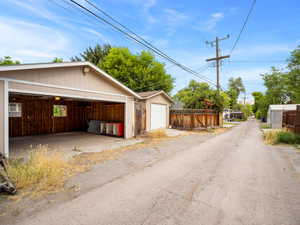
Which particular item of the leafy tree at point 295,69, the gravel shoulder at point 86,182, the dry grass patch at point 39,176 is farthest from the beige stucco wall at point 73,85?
the leafy tree at point 295,69

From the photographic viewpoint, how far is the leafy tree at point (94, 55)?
81.2 feet

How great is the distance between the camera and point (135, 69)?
74.1 ft

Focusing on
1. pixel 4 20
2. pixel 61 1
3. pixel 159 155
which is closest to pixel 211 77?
pixel 159 155

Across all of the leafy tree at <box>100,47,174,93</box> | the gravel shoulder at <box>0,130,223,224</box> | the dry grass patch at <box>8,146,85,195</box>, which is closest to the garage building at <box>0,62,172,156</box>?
the dry grass patch at <box>8,146,85,195</box>

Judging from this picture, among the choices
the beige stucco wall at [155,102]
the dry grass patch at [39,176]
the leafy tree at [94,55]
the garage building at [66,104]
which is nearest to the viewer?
the dry grass patch at [39,176]

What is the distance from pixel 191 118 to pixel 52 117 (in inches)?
459

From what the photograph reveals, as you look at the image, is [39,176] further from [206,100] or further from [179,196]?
[206,100]

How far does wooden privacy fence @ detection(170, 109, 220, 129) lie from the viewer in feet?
47.0

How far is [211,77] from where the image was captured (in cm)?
1798

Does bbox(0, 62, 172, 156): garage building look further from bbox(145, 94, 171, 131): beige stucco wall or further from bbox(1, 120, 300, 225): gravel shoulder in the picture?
bbox(1, 120, 300, 225): gravel shoulder

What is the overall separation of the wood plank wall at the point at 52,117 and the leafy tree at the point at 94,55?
1499 cm

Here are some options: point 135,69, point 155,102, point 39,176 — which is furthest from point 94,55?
point 39,176

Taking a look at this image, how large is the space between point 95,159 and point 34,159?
1829 millimetres

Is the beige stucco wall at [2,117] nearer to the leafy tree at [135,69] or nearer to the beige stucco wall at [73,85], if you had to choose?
the beige stucco wall at [73,85]
